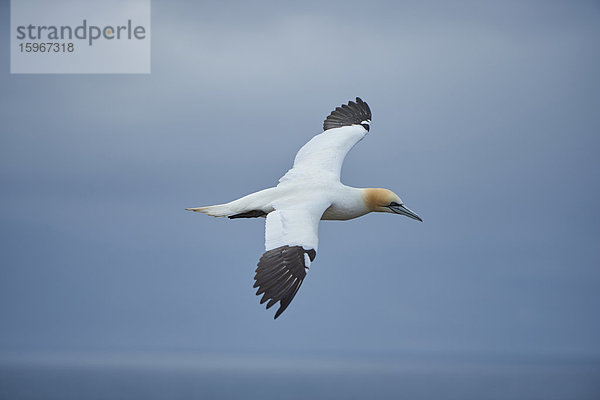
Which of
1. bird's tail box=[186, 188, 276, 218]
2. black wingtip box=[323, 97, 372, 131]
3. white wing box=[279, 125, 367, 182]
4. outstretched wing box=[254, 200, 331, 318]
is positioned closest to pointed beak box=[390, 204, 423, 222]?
white wing box=[279, 125, 367, 182]

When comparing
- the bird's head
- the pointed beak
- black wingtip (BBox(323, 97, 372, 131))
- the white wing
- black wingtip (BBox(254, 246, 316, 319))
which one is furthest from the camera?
black wingtip (BBox(323, 97, 372, 131))

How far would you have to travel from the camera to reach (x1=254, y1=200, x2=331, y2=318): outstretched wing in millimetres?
13341

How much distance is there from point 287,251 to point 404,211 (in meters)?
4.04

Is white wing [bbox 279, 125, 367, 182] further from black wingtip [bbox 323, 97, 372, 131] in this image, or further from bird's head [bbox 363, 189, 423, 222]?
bird's head [bbox 363, 189, 423, 222]

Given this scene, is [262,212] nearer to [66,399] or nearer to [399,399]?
[66,399]

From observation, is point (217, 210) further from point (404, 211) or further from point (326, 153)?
point (404, 211)

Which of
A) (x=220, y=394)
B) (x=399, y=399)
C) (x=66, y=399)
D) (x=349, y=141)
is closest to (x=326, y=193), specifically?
(x=349, y=141)

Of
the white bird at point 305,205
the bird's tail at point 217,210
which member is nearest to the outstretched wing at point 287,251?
the white bird at point 305,205

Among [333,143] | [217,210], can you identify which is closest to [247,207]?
[217,210]

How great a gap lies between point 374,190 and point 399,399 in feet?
420

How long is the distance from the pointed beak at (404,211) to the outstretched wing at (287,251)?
84.8 inches

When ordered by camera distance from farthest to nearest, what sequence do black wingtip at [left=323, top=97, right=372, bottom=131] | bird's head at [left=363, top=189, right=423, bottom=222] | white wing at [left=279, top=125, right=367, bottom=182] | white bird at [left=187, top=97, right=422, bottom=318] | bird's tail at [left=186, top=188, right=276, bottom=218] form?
black wingtip at [left=323, top=97, right=372, bottom=131], white wing at [left=279, top=125, right=367, bottom=182], bird's head at [left=363, top=189, right=423, bottom=222], bird's tail at [left=186, top=188, right=276, bottom=218], white bird at [left=187, top=97, right=422, bottom=318]

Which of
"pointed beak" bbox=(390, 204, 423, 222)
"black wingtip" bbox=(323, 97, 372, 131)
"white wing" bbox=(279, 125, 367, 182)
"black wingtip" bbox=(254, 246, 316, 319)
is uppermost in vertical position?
"black wingtip" bbox=(323, 97, 372, 131)

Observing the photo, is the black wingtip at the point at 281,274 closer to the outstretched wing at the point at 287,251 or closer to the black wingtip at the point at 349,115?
the outstretched wing at the point at 287,251
